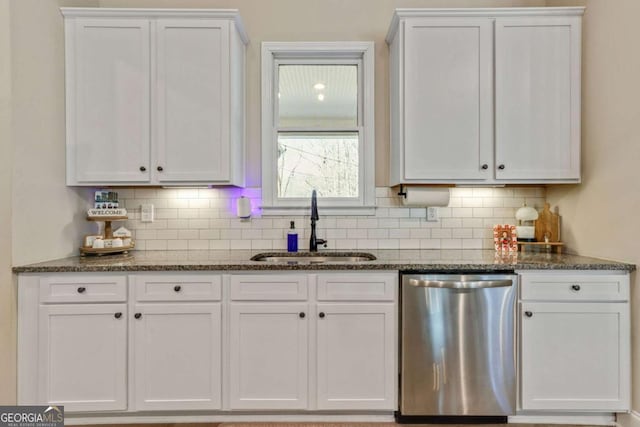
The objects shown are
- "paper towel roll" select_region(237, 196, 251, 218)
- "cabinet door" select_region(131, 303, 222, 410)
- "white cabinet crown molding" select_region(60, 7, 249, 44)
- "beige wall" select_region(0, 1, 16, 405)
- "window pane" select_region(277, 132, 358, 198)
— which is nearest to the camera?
"beige wall" select_region(0, 1, 16, 405)

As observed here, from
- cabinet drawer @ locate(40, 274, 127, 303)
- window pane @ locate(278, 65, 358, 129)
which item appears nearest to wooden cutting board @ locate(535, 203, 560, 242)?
window pane @ locate(278, 65, 358, 129)

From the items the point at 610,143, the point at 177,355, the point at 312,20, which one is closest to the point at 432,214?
the point at 610,143

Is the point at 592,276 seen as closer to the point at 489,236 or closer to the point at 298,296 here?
the point at 489,236

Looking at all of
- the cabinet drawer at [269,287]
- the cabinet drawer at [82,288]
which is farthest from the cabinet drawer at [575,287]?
the cabinet drawer at [82,288]

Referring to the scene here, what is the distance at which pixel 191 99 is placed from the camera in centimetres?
225

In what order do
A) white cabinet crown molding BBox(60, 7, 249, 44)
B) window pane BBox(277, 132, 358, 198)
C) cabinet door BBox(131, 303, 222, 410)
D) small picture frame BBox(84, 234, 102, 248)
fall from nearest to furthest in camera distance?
1. cabinet door BBox(131, 303, 222, 410)
2. white cabinet crown molding BBox(60, 7, 249, 44)
3. small picture frame BBox(84, 234, 102, 248)
4. window pane BBox(277, 132, 358, 198)

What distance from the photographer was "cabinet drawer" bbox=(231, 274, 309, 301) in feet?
6.46

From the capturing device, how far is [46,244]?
2.09 metres

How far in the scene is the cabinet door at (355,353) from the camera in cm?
197

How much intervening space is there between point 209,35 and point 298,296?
1671 mm

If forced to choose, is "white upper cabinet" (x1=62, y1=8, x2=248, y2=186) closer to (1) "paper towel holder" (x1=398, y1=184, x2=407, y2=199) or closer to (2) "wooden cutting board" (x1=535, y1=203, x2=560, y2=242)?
(1) "paper towel holder" (x1=398, y1=184, x2=407, y2=199)

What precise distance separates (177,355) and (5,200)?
1185mm

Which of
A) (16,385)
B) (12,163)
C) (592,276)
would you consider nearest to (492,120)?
(592,276)

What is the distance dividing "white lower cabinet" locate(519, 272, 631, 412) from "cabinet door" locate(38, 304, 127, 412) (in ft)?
7.14
